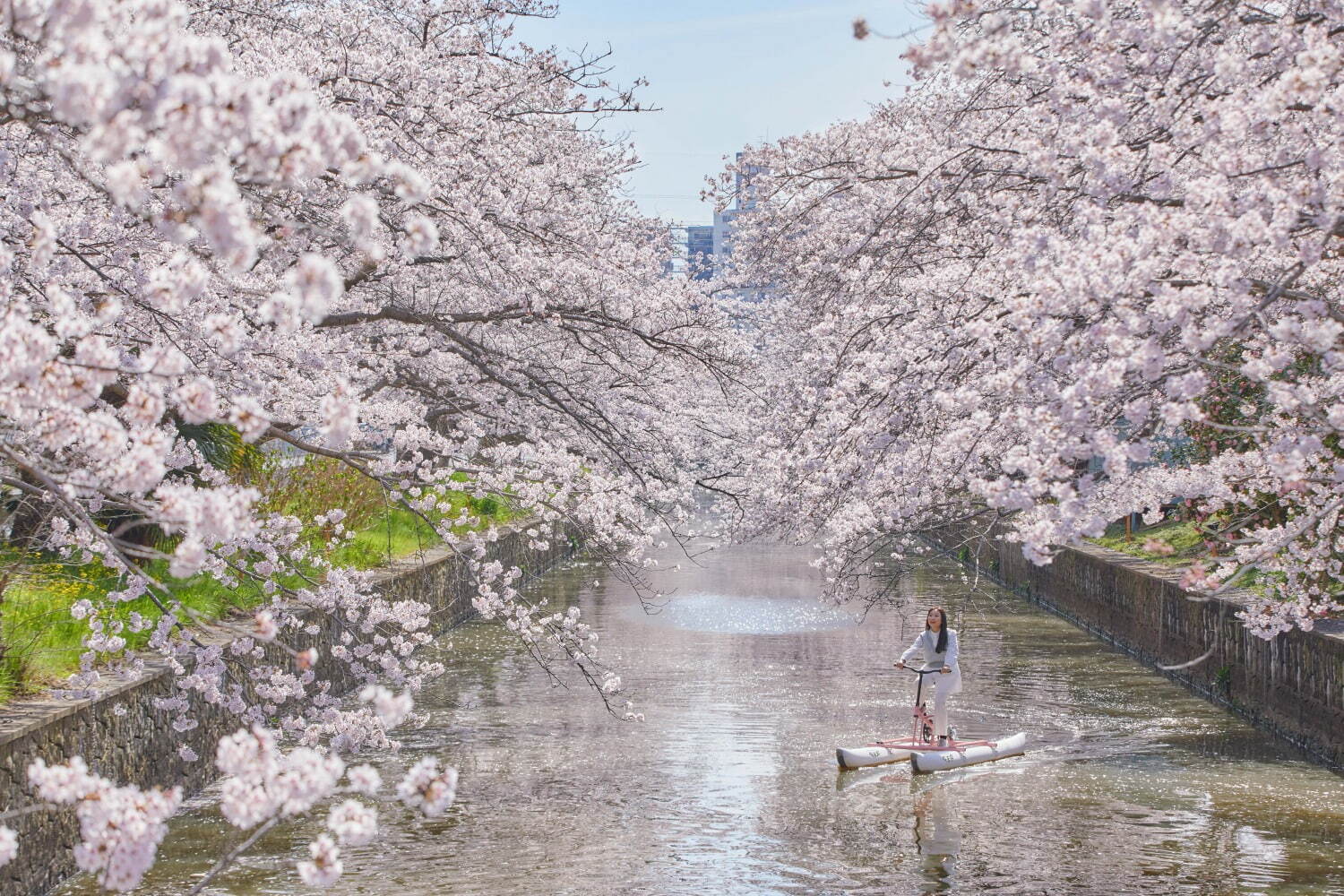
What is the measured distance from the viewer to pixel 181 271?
406 cm

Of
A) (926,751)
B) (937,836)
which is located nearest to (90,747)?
(937,836)

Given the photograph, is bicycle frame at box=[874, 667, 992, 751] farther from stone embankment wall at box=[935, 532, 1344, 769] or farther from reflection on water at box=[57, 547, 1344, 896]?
stone embankment wall at box=[935, 532, 1344, 769]

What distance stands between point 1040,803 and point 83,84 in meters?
11.0

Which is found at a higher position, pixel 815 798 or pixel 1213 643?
pixel 1213 643

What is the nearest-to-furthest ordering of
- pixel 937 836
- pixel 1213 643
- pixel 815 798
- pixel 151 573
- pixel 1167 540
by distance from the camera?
pixel 937 836
pixel 1213 643
pixel 815 798
pixel 151 573
pixel 1167 540

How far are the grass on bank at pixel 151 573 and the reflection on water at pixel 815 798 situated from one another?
1614 mm

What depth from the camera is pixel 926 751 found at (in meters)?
13.8

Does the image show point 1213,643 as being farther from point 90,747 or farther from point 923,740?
point 90,747

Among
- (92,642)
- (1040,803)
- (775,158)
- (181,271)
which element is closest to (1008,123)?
(1040,803)

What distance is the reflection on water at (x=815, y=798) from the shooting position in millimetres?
10117

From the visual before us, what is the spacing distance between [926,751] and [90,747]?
7441mm

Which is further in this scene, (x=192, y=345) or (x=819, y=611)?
(x=819, y=611)

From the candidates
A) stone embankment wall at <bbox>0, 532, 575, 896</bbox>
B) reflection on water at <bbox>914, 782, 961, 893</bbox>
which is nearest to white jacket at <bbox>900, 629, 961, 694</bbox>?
reflection on water at <bbox>914, 782, 961, 893</bbox>

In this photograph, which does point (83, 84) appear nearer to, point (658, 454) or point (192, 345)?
point (192, 345)
